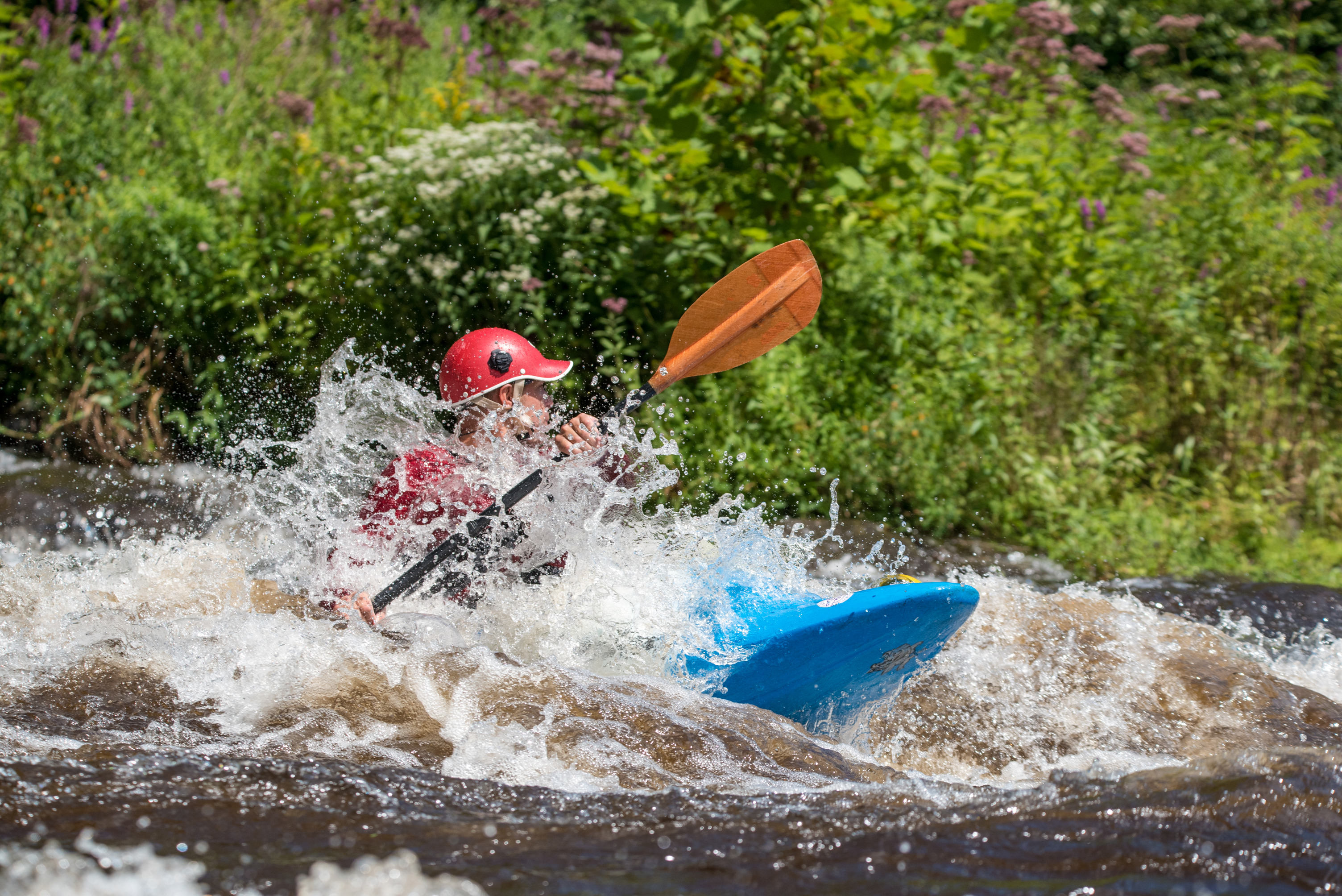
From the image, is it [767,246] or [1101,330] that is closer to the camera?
[767,246]

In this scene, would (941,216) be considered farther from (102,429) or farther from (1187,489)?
(102,429)

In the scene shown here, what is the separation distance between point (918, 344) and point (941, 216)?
59 centimetres

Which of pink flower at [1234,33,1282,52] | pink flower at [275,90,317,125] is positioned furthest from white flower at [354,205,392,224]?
pink flower at [1234,33,1282,52]

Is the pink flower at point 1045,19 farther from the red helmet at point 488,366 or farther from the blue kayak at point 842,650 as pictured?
the blue kayak at point 842,650

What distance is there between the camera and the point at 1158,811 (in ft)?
7.21

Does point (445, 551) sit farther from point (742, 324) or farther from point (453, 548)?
point (742, 324)

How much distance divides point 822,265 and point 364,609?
291 centimetres

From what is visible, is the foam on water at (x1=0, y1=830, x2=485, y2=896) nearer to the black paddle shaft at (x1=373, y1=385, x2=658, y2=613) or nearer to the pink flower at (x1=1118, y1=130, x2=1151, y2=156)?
the black paddle shaft at (x1=373, y1=385, x2=658, y2=613)

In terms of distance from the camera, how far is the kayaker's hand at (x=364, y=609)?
300 centimetres

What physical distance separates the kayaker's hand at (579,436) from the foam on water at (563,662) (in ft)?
0.28

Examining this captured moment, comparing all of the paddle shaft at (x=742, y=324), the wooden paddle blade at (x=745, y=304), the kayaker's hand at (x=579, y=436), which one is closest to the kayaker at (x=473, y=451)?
the kayaker's hand at (x=579, y=436)

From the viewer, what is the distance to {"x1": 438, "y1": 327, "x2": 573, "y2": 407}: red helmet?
3232mm

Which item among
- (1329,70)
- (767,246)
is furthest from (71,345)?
(1329,70)

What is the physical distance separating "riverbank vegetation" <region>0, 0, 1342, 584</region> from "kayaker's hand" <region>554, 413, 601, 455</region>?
5.41ft
